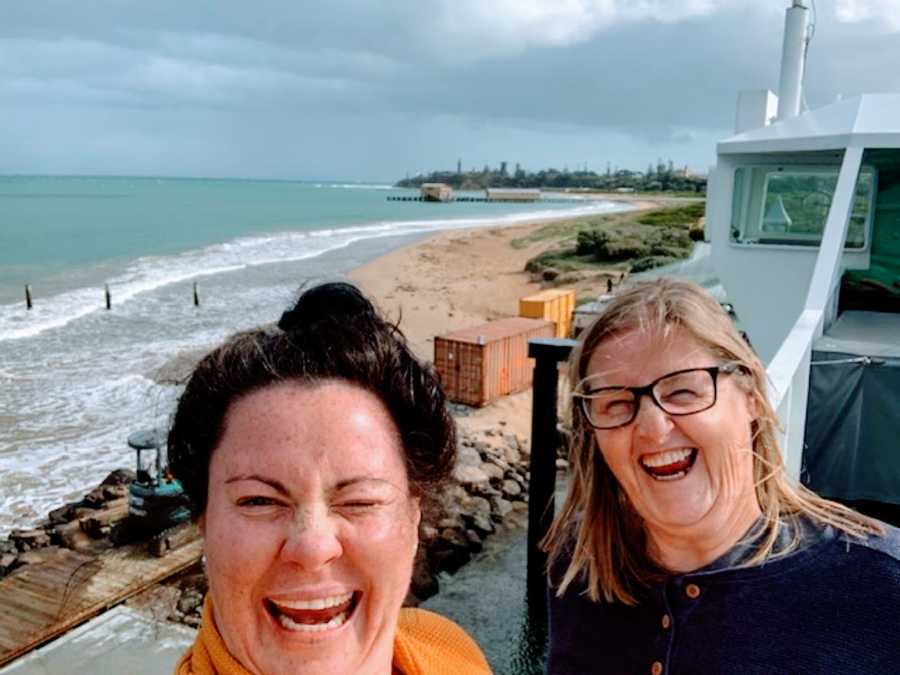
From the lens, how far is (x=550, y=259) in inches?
2087

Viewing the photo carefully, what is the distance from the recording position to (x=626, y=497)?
2.67 meters

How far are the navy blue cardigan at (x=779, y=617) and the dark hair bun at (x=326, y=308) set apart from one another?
1.28 meters

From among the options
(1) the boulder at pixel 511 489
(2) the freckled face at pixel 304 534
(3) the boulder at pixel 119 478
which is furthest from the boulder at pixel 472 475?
(2) the freckled face at pixel 304 534

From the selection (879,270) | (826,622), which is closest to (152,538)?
(879,270)

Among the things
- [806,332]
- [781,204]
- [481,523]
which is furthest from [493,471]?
[806,332]

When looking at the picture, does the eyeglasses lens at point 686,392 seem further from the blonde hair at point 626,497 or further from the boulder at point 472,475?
the boulder at point 472,475

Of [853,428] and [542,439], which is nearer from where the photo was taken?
[853,428]

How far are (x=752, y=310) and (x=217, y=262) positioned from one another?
47960mm

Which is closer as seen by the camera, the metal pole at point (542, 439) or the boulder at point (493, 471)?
the metal pole at point (542, 439)

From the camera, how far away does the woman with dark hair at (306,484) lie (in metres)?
1.58

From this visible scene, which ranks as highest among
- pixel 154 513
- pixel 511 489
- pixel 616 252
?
pixel 154 513

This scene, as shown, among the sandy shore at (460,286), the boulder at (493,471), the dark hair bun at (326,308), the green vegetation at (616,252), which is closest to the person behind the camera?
the dark hair bun at (326,308)

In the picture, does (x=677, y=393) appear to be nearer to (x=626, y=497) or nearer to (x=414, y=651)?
(x=626, y=497)

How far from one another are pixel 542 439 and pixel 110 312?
29.9m
